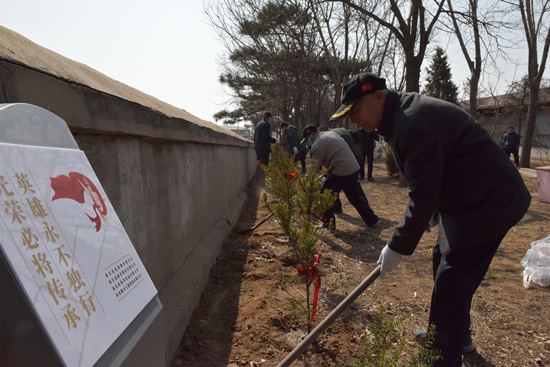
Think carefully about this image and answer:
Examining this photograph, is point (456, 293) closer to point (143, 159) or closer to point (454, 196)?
point (454, 196)

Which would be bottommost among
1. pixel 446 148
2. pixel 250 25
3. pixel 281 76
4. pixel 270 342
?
pixel 270 342

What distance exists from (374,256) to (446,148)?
2733 mm

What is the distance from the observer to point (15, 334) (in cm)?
64

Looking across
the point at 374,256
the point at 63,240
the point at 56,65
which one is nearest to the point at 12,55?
the point at 56,65

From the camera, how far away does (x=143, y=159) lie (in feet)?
7.55

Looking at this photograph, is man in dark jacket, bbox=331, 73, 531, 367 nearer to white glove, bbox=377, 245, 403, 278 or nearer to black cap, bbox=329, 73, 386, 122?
white glove, bbox=377, 245, 403, 278

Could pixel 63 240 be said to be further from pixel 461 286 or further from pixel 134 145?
pixel 461 286

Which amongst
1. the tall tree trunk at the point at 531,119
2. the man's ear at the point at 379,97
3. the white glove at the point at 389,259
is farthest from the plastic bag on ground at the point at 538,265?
the tall tree trunk at the point at 531,119

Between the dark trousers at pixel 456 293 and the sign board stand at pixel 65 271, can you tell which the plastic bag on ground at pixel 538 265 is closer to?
the dark trousers at pixel 456 293

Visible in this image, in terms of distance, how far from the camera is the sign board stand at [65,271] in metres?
0.65

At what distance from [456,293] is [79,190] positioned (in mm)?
2002

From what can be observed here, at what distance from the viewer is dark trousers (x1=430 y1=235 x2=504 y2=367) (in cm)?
207

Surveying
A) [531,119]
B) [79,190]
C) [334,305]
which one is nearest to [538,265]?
[334,305]

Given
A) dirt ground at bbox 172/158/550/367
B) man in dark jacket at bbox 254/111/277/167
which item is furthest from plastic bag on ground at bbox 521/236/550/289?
man in dark jacket at bbox 254/111/277/167
